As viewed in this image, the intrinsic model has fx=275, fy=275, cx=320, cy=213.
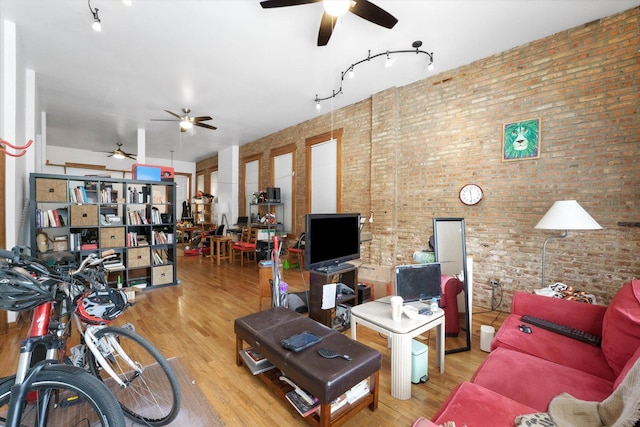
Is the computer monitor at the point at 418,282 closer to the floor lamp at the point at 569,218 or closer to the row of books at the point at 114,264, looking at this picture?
the floor lamp at the point at 569,218

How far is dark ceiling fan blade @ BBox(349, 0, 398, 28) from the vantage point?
228 cm

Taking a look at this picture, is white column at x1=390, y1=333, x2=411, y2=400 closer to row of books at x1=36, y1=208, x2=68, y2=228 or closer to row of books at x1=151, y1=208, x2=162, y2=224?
row of books at x1=151, y1=208, x2=162, y2=224

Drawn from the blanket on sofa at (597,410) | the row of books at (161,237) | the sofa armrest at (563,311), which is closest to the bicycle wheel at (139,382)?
the blanket on sofa at (597,410)

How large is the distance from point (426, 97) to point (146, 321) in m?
4.88

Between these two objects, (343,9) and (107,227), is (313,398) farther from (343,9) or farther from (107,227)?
(107,227)

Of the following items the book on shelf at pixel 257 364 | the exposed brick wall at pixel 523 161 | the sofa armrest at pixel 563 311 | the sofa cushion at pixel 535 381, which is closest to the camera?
the sofa cushion at pixel 535 381

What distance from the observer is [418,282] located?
88.1 inches

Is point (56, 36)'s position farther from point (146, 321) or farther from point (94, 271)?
point (146, 321)

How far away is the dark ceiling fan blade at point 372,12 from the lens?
228cm

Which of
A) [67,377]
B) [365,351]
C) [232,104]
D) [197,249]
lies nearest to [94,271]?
[67,377]

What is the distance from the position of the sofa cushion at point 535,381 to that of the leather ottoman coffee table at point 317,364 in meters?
0.63

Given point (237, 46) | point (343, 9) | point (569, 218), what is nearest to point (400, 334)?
point (569, 218)

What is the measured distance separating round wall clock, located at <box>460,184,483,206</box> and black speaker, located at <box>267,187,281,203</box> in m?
4.28

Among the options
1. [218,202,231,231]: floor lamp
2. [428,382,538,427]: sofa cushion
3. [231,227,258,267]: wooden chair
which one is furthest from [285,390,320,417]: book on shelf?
[218,202,231,231]: floor lamp
